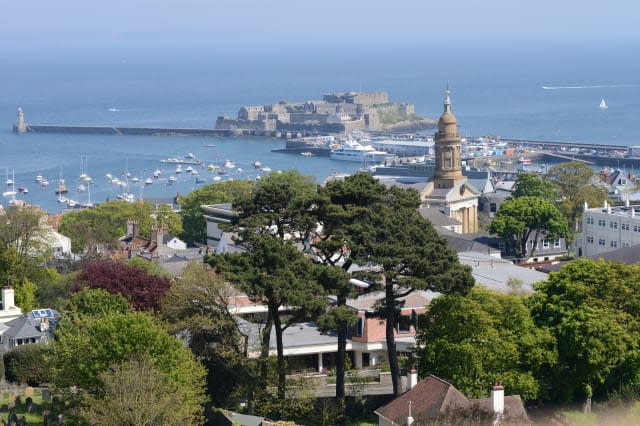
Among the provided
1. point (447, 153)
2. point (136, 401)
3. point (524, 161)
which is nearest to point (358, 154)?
point (524, 161)

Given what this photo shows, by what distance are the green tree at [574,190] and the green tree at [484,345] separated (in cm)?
2809

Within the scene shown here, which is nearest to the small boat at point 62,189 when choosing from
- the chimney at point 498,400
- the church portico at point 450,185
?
the church portico at point 450,185

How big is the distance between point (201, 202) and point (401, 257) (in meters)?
32.2

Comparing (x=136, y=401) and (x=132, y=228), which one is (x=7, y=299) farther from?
(x=132, y=228)

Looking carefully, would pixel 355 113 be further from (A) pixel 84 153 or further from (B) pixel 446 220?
(B) pixel 446 220

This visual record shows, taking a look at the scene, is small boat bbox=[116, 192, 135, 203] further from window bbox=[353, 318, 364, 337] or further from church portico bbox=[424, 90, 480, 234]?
window bbox=[353, 318, 364, 337]

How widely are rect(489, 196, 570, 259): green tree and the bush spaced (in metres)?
22.1

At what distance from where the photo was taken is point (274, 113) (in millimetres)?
180875

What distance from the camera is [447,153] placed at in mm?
56469

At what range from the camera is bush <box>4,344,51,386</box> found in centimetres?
2986

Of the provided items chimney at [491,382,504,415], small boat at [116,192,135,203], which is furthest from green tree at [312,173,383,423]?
small boat at [116,192,135,203]

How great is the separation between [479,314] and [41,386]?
10.4 m

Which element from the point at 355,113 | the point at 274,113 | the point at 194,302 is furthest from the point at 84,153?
the point at 194,302

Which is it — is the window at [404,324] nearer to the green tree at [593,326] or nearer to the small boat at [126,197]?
the green tree at [593,326]
